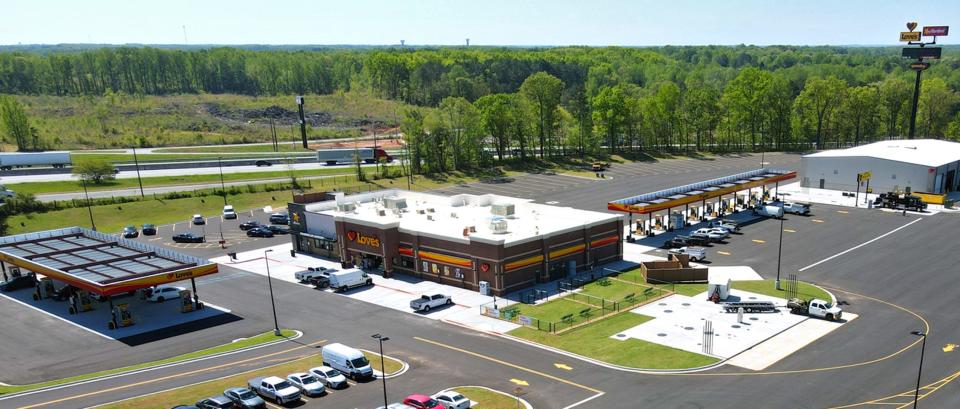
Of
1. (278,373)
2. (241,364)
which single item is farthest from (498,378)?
(241,364)

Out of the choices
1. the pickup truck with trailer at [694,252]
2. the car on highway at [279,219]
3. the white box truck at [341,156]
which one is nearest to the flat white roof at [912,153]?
the pickup truck with trailer at [694,252]

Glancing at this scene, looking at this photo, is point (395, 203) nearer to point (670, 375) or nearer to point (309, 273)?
point (309, 273)

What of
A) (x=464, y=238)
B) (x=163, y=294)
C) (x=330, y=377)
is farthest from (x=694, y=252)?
(x=163, y=294)

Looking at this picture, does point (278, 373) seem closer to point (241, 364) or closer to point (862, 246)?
point (241, 364)

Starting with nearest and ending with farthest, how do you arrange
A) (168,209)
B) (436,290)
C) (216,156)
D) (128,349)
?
(128,349) < (436,290) < (168,209) < (216,156)

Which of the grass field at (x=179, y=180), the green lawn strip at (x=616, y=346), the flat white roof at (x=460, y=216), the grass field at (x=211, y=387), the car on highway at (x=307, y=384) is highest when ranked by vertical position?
the flat white roof at (x=460, y=216)

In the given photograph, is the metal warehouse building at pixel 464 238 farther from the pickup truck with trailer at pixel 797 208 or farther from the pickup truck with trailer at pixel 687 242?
the pickup truck with trailer at pixel 797 208

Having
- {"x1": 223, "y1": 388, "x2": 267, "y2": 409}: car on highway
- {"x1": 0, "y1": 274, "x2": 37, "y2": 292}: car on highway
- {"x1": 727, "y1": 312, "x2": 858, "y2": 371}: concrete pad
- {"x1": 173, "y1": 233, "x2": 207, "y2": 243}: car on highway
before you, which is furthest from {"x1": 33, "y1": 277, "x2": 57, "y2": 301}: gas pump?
{"x1": 727, "y1": 312, "x2": 858, "y2": 371}: concrete pad
